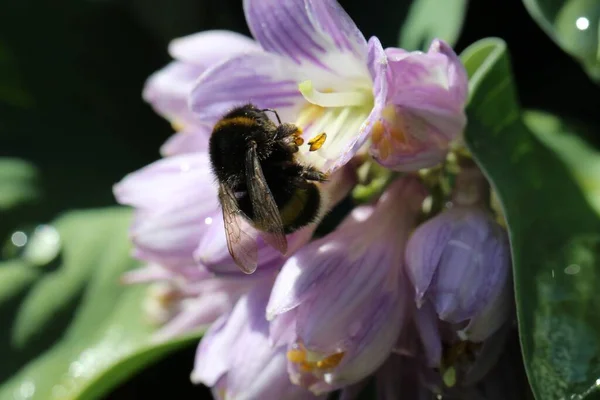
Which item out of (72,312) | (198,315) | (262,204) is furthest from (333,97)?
(72,312)

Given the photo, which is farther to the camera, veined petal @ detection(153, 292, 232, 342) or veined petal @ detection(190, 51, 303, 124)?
veined petal @ detection(153, 292, 232, 342)

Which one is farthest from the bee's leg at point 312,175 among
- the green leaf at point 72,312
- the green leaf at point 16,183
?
the green leaf at point 16,183

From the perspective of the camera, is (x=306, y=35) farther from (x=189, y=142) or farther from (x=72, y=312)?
(x=72, y=312)

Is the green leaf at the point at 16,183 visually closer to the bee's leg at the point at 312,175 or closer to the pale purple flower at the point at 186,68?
the pale purple flower at the point at 186,68

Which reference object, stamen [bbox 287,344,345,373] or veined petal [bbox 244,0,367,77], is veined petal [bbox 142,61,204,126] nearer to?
veined petal [bbox 244,0,367,77]

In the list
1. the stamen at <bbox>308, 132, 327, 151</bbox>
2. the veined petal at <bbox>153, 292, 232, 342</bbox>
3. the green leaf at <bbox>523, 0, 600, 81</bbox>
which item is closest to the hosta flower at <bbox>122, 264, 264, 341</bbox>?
the veined petal at <bbox>153, 292, 232, 342</bbox>
